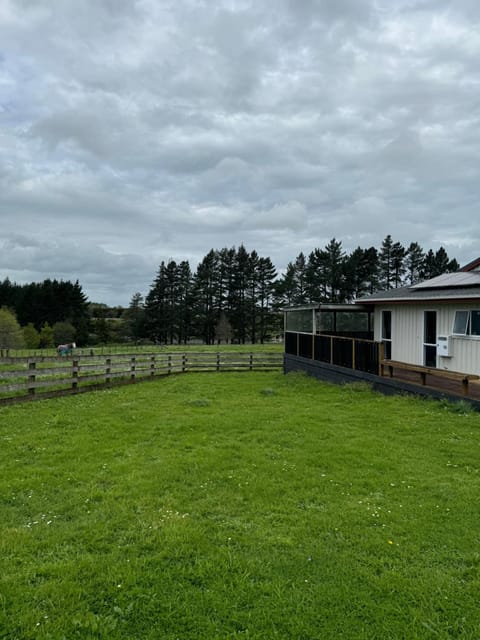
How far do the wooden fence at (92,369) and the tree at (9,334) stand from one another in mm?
26832

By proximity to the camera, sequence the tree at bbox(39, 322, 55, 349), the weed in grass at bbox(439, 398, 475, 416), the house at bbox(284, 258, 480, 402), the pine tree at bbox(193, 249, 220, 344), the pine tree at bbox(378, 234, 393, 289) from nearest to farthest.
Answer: the weed in grass at bbox(439, 398, 475, 416) < the house at bbox(284, 258, 480, 402) < the tree at bbox(39, 322, 55, 349) < the pine tree at bbox(378, 234, 393, 289) < the pine tree at bbox(193, 249, 220, 344)

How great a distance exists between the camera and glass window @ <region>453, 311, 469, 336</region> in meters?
11.0

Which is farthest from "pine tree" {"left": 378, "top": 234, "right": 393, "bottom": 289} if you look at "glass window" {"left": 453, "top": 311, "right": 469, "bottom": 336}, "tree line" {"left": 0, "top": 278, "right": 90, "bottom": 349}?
"tree line" {"left": 0, "top": 278, "right": 90, "bottom": 349}

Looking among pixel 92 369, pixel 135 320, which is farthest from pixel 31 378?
pixel 135 320

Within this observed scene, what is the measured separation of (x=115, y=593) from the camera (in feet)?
9.04

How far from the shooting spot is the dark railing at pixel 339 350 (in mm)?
12093

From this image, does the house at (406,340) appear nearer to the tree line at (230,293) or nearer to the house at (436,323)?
the house at (436,323)

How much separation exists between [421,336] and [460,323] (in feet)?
5.83

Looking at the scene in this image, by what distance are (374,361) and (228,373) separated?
24.0 ft

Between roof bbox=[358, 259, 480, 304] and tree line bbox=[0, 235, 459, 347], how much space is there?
35825mm

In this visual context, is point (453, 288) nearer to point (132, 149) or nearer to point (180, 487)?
point (180, 487)

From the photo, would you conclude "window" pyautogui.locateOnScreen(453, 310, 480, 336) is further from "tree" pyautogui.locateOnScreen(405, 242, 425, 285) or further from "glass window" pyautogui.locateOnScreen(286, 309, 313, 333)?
"tree" pyautogui.locateOnScreen(405, 242, 425, 285)

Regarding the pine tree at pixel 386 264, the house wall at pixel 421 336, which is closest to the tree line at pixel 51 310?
the pine tree at pixel 386 264

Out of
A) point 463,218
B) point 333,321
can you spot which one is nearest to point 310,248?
point 463,218
